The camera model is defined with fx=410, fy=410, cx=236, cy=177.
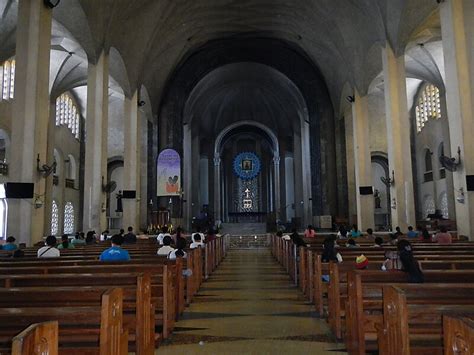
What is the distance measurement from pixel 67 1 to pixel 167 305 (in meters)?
10.7

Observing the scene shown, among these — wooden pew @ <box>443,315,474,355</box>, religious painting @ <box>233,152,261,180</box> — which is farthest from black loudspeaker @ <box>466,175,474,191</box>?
religious painting @ <box>233,152,261,180</box>

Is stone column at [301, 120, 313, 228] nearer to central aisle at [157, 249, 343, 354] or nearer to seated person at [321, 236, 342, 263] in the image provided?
central aisle at [157, 249, 343, 354]

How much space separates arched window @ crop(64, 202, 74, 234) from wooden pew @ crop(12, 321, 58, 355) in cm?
2213

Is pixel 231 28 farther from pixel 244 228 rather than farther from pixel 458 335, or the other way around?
pixel 458 335

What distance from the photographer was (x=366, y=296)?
348 centimetres

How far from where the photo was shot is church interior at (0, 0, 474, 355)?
129 inches

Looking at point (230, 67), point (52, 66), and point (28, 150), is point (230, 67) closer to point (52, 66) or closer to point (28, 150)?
point (52, 66)

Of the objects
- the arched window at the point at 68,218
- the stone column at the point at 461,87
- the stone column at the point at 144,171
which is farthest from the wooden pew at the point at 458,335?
the arched window at the point at 68,218

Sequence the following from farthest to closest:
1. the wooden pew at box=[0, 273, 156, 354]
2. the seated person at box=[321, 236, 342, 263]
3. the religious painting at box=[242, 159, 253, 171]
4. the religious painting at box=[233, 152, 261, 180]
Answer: the religious painting at box=[242, 159, 253, 171] < the religious painting at box=[233, 152, 261, 180] < the seated person at box=[321, 236, 342, 263] < the wooden pew at box=[0, 273, 156, 354]

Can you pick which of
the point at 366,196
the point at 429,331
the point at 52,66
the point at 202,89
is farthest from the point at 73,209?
the point at 429,331

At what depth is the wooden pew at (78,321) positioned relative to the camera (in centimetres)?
206

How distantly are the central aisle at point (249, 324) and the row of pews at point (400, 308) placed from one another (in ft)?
0.88

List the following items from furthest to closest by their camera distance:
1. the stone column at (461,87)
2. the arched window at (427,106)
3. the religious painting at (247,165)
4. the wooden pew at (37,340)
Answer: the religious painting at (247,165) < the arched window at (427,106) < the stone column at (461,87) < the wooden pew at (37,340)

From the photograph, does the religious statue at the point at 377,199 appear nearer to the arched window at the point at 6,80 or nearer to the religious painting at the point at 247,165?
the religious painting at the point at 247,165
